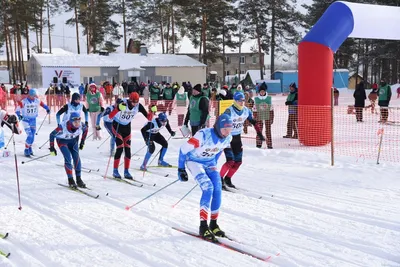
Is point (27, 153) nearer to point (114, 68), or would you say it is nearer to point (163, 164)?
point (163, 164)

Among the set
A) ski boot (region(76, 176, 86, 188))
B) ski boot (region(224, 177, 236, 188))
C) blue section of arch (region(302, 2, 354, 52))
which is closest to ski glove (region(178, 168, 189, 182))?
ski boot (region(224, 177, 236, 188))

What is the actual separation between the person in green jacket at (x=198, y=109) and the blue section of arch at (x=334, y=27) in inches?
137

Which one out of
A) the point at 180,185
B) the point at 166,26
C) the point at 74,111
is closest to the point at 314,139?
the point at 180,185

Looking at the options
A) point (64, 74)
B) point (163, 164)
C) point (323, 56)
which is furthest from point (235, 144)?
point (64, 74)

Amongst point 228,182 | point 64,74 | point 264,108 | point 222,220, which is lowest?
point 222,220

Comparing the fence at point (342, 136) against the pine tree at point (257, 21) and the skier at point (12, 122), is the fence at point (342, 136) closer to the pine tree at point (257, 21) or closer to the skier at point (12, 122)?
the skier at point (12, 122)

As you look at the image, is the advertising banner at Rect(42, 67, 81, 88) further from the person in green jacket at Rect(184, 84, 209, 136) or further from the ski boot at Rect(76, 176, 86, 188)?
the ski boot at Rect(76, 176, 86, 188)

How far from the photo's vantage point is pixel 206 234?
539 cm

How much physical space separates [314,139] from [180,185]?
5034 millimetres

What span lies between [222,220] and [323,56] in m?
7.43

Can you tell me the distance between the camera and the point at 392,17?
1275 cm

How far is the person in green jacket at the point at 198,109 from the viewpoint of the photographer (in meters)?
11.0

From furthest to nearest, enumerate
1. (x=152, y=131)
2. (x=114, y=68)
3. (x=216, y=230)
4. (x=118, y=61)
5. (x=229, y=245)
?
(x=118, y=61), (x=114, y=68), (x=152, y=131), (x=216, y=230), (x=229, y=245)

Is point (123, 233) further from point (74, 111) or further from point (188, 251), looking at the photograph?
point (74, 111)
